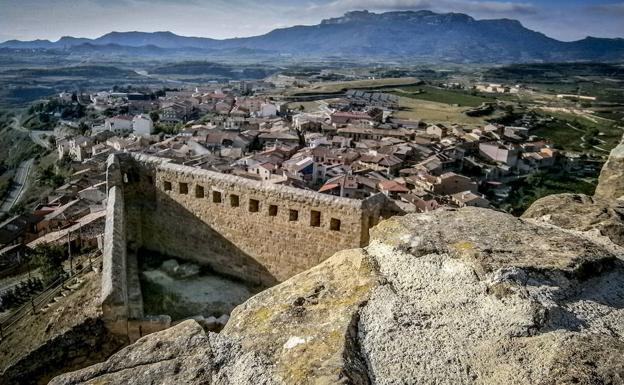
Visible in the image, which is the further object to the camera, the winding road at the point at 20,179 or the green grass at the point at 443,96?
the green grass at the point at 443,96

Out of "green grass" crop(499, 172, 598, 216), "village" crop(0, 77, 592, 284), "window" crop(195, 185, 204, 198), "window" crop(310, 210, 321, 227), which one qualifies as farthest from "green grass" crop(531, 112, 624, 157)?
"window" crop(195, 185, 204, 198)

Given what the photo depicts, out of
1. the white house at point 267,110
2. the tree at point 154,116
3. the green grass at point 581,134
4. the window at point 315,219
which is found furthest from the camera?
the tree at point 154,116

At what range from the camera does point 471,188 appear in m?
49.8

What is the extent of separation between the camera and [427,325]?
454 cm

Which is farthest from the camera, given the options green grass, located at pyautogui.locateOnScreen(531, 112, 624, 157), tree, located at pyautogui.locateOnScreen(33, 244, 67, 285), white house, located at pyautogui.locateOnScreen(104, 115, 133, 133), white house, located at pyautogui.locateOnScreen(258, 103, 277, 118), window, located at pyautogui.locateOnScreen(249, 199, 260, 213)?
white house, located at pyautogui.locateOnScreen(258, 103, 277, 118)

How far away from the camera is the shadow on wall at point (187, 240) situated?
10633mm

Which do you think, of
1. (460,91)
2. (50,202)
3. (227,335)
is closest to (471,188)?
(50,202)

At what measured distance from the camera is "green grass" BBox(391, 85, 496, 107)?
11875cm

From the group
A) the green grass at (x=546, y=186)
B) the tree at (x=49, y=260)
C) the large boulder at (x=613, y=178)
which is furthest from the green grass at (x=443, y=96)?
the large boulder at (x=613, y=178)

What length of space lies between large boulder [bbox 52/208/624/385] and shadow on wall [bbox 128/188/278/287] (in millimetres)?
4954

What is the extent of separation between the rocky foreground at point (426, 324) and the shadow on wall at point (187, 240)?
4787mm

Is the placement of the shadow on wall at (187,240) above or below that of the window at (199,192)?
below

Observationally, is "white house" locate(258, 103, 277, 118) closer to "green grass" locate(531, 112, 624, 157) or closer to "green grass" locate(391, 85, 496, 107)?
"green grass" locate(391, 85, 496, 107)

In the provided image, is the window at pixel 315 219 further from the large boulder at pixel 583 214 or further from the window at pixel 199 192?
the large boulder at pixel 583 214
